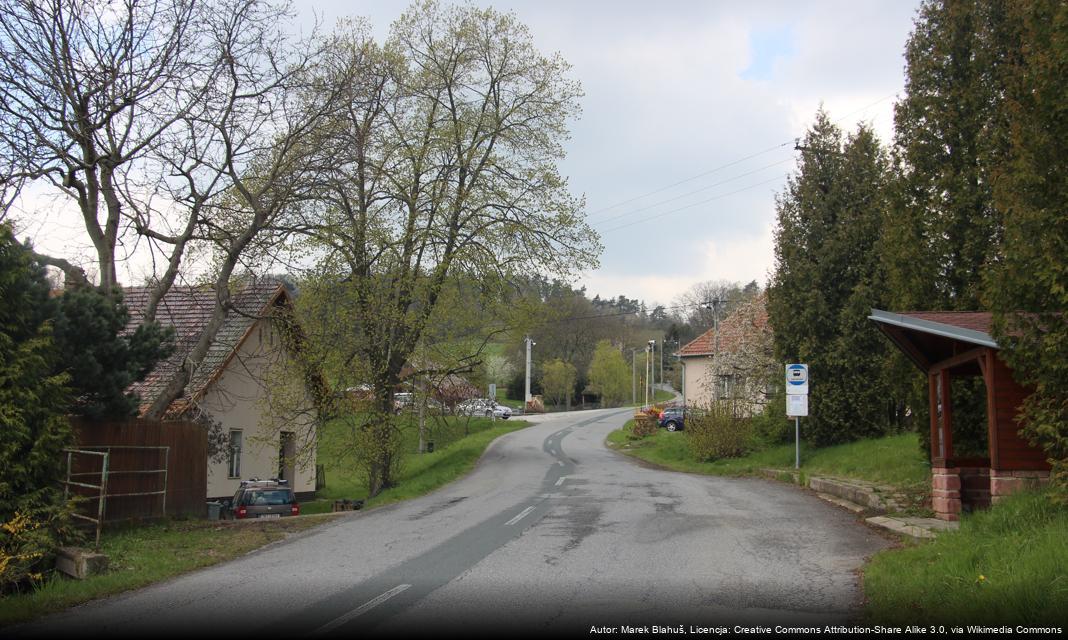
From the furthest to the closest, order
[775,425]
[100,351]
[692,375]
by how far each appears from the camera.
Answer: [692,375] → [775,425] → [100,351]

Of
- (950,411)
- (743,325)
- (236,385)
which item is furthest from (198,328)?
(743,325)

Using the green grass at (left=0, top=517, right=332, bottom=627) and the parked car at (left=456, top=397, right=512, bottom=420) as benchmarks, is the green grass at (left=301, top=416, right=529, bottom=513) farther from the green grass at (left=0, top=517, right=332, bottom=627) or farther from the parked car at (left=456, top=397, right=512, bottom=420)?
the green grass at (left=0, top=517, right=332, bottom=627)

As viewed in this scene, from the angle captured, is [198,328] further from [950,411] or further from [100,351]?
[950,411]

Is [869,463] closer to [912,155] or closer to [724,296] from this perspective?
[912,155]

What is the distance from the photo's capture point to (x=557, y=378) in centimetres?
8450

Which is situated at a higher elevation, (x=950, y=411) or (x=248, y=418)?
(x=950, y=411)

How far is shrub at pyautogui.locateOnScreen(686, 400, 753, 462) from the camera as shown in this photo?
28297 millimetres

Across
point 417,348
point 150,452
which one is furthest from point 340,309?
point 150,452

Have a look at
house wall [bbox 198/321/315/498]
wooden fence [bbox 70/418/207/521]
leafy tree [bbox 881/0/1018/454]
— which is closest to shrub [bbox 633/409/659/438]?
house wall [bbox 198/321/315/498]

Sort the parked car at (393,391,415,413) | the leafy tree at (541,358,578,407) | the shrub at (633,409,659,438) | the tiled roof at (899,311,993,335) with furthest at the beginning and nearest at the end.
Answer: the leafy tree at (541,358,578,407) → the shrub at (633,409,659,438) → the parked car at (393,391,415,413) → the tiled roof at (899,311,993,335)

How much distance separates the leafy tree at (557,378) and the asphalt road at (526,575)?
67110mm

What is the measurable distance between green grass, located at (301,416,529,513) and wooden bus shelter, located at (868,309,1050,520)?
1238 centimetres

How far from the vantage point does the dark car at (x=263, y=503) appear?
20.1 m

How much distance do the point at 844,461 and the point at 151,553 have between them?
16302mm
